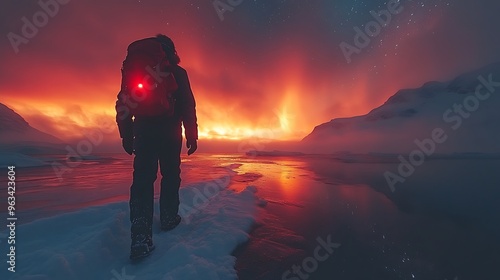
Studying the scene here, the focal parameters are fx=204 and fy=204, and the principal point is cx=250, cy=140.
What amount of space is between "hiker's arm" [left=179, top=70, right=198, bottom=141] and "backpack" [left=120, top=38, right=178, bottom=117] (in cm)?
41

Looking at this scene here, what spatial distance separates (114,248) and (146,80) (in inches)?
80.8

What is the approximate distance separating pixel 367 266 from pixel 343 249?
447 mm

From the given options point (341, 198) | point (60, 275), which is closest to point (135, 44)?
point (60, 275)

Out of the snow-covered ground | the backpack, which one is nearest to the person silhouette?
the backpack

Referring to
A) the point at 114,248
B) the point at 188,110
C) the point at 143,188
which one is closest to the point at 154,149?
the point at 143,188

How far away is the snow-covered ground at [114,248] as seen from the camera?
1938mm

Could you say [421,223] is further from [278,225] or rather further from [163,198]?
[163,198]

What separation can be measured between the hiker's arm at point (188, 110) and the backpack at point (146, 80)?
41 centimetres

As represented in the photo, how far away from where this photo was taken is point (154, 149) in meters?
2.77

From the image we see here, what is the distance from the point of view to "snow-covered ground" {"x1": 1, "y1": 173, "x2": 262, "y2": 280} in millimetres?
1938

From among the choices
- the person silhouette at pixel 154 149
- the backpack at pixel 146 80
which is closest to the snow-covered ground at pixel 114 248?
the person silhouette at pixel 154 149

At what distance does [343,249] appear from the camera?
275cm

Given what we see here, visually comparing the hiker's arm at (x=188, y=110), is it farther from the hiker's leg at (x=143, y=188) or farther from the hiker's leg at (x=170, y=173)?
the hiker's leg at (x=143, y=188)

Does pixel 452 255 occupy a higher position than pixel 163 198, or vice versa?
pixel 163 198
